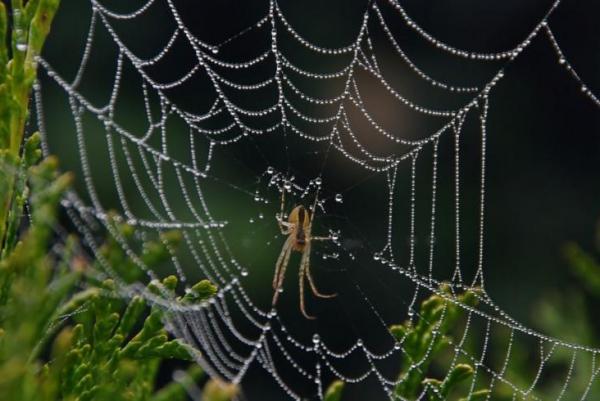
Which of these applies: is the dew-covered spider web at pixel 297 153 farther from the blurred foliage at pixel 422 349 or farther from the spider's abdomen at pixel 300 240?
the blurred foliage at pixel 422 349

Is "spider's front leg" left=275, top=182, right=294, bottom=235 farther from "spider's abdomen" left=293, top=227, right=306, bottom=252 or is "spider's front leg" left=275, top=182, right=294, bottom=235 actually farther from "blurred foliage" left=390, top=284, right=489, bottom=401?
"blurred foliage" left=390, top=284, right=489, bottom=401

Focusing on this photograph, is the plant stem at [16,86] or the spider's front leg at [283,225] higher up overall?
the plant stem at [16,86]

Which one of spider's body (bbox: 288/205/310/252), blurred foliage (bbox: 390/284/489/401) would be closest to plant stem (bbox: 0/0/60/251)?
blurred foliage (bbox: 390/284/489/401)

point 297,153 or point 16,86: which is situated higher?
point 16,86

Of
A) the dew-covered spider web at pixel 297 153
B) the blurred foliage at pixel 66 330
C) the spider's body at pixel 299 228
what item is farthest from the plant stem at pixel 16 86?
the dew-covered spider web at pixel 297 153

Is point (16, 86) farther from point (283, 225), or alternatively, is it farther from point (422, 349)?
point (283, 225)

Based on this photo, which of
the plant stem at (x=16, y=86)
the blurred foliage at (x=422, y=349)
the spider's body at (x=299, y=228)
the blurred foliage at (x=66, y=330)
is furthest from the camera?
the spider's body at (x=299, y=228)

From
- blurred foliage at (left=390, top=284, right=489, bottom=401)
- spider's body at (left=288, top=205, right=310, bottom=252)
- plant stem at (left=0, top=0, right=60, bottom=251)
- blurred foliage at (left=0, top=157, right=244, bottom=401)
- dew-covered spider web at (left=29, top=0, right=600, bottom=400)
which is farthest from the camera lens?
dew-covered spider web at (left=29, top=0, right=600, bottom=400)

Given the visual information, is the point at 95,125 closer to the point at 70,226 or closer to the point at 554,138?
the point at 70,226

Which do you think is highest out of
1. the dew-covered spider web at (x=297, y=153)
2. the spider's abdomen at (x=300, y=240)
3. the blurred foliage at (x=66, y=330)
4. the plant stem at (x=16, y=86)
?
the plant stem at (x=16, y=86)

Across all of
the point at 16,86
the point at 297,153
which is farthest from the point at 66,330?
the point at 297,153

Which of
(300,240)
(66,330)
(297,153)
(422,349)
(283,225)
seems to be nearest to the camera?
(66,330)
